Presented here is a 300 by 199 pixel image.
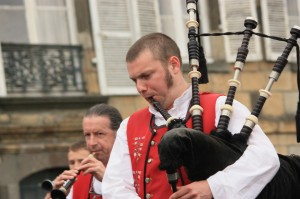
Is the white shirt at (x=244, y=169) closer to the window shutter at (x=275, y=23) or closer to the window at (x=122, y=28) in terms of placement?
the window at (x=122, y=28)

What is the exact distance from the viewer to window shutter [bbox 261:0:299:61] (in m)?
17.3

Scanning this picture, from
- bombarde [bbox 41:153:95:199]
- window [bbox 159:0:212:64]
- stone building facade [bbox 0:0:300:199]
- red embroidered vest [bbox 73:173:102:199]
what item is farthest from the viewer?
window [bbox 159:0:212:64]

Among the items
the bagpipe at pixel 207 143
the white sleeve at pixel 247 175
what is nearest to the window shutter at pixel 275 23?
the bagpipe at pixel 207 143

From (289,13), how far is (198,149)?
13.2 metres

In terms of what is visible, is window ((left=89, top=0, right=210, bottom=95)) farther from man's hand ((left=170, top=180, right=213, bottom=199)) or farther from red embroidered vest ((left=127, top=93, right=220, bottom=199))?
man's hand ((left=170, top=180, right=213, bottom=199))

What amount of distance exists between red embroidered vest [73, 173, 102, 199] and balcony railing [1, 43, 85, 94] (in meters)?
8.00

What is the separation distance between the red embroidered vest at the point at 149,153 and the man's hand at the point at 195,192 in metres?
0.28

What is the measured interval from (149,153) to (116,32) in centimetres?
1089

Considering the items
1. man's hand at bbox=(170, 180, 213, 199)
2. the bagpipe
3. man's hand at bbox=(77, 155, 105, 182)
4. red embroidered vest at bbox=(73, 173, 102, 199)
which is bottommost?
red embroidered vest at bbox=(73, 173, 102, 199)

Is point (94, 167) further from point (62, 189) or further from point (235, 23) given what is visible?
point (235, 23)

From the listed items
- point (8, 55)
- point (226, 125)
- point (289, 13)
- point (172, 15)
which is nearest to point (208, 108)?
point (226, 125)

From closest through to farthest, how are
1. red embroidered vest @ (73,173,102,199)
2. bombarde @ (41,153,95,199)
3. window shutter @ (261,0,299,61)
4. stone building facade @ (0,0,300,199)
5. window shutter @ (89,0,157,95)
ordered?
bombarde @ (41,153,95,199) → red embroidered vest @ (73,173,102,199) → stone building facade @ (0,0,300,199) → window shutter @ (89,0,157,95) → window shutter @ (261,0,299,61)

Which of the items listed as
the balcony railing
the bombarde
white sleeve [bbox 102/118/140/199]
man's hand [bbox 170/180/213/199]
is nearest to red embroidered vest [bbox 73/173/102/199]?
the bombarde

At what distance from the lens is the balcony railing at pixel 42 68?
15211mm
